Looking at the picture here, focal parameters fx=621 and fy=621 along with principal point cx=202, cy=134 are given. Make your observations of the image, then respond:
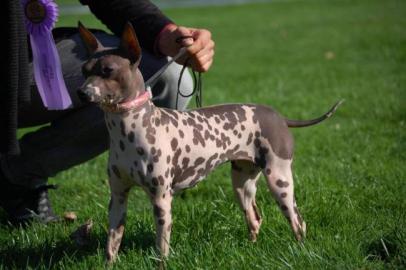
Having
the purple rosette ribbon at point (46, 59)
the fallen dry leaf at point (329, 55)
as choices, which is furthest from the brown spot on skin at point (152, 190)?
the fallen dry leaf at point (329, 55)

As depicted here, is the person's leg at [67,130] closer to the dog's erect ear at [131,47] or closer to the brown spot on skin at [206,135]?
the brown spot on skin at [206,135]

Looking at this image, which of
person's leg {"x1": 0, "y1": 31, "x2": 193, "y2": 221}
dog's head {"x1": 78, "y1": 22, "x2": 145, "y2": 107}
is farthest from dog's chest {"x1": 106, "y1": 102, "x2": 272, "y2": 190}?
person's leg {"x1": 0, "y1": 31, "x2": 193, "y2": 221}

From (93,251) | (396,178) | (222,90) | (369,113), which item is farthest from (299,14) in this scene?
(93,251)

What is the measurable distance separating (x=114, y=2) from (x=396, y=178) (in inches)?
88.3

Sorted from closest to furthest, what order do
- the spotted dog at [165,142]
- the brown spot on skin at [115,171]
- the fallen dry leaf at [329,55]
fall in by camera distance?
1. the spotted dog at [165,142]
2. the brown spot on skin at [115,171]
3. the fallen dry leaf at [329,55]

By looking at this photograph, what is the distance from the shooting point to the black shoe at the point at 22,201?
12.9 ft

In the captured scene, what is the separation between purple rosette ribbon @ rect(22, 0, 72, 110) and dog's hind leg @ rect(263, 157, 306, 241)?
47.3 inches

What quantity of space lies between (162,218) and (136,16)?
1292mm

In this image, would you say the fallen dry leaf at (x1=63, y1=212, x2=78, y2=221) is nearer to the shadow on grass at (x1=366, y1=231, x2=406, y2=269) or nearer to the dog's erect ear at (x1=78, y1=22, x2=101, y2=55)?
the dog's erect ear at (x1=78, y1=22, x2=101, y2=55)

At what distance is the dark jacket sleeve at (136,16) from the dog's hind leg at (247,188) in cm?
86

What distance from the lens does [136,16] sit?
3.52m

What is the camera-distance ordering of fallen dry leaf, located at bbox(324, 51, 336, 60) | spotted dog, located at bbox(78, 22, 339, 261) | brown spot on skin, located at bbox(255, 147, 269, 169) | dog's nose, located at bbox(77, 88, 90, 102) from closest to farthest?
dog's nose, located at bbox(77, 88, 90, 102), spotted dog, located at bbox(78, 22, 339, 261), brown spot on skin, located at bbox(255, 147, 269, 169), fallen dry leaf, located at bbox(324, 51, 336, 60)

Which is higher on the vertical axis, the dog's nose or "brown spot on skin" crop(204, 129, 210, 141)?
the dog's nose

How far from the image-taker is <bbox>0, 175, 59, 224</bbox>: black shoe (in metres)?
3.93
